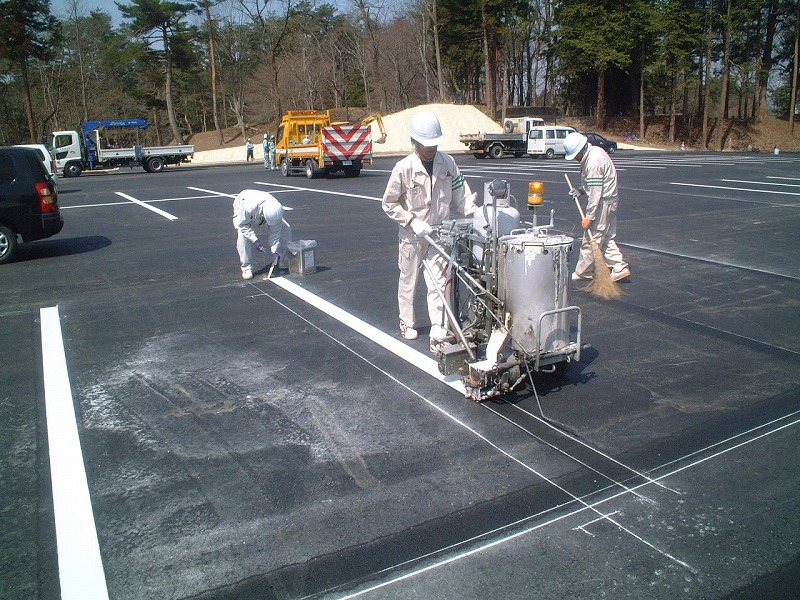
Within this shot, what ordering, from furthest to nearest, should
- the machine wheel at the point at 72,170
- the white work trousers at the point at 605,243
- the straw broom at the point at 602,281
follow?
the machine wheel at the point at 72,170 < the white work trousers at the point at 605,243 < the straw broom at the point at 602,281

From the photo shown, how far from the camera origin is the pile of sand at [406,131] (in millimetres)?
50125

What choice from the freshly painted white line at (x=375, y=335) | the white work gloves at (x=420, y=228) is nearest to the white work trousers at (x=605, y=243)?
the freshly painted white line at (x=375, y=335)

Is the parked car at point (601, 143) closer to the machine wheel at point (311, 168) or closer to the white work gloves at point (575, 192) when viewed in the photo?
the machine wheel at point (311, 168)

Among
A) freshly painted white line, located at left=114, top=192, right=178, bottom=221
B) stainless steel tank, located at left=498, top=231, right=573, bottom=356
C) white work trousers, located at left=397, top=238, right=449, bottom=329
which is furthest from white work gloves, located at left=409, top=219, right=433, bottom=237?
freshly painted white line, located at left=114, top=192, right=178, bottom=221

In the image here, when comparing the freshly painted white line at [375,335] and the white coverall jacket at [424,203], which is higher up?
the white coverall jacket at [424,203]

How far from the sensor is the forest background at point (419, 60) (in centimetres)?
5125

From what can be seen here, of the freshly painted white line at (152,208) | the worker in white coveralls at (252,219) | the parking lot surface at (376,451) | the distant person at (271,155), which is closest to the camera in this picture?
the parking lot surface at (376,451)

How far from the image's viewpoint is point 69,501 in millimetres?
3695

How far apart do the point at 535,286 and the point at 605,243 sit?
3991mm

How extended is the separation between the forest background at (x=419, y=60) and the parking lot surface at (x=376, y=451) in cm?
4487

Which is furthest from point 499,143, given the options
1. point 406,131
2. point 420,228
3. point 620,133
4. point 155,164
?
point 420,228

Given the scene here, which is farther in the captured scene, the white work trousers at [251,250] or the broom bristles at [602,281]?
the white work trousers at [251,250]

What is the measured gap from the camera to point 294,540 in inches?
130

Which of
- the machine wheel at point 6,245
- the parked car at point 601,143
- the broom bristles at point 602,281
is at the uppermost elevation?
the parked car at point 601,143
